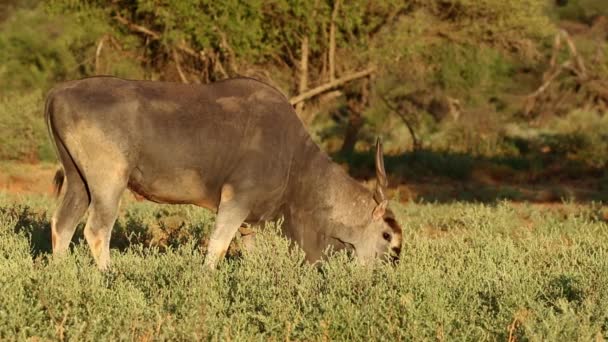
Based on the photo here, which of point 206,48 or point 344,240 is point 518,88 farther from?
point 344,240

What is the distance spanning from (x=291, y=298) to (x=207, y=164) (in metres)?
1.97

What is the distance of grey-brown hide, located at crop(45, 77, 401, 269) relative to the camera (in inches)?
309

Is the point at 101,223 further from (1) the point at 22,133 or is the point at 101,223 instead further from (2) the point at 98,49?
(1) the point at 22,133

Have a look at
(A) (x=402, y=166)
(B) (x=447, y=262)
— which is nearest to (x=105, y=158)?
(B) (x=447, y=262)

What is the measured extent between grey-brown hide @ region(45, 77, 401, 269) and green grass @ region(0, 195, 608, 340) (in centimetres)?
35

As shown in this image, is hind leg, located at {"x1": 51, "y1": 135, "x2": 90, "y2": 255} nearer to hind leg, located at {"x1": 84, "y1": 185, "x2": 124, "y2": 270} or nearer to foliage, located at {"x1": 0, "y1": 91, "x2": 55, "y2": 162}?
hind leg, located at {"x1": 84, "y1": 185, "x2": 124, "y2": 270}

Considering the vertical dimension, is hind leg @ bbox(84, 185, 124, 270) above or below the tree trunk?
above

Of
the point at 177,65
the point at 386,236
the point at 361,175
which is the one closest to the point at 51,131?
the point at 386,236

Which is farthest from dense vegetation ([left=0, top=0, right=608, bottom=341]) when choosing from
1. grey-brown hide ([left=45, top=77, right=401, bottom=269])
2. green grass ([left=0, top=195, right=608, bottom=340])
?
grey-brown hide ([left=45, top=77, right=401, bottom=269])

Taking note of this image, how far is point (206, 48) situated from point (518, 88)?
2438cm

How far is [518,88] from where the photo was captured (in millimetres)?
39250

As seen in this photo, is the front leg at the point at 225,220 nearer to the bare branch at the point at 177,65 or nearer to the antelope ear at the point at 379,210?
the antelope ear at the point at 379,210

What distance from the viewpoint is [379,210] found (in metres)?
8.62

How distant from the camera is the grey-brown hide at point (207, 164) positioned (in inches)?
309
